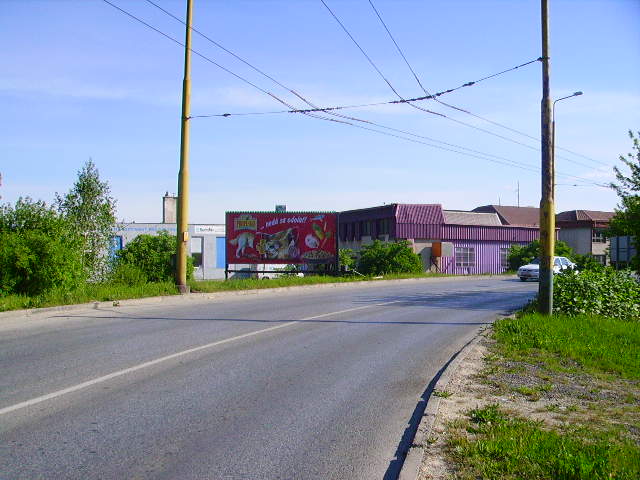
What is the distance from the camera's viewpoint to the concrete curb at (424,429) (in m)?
4.52

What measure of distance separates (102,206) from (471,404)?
24451 mm

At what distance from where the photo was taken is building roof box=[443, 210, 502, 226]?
49.8m

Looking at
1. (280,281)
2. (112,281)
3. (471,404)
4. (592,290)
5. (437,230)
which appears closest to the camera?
(471,404)

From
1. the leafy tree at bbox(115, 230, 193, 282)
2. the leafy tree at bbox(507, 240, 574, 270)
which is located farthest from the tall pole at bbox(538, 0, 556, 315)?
the leafy tree at bbox(507, 240, 574, 270)

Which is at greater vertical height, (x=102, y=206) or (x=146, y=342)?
(x=102, y=206)

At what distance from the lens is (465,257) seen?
50062mm

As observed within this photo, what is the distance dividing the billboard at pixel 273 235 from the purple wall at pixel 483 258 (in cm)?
2276

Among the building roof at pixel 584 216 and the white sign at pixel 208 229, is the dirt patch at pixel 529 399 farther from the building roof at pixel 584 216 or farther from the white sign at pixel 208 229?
the building roof at pixel 584 216

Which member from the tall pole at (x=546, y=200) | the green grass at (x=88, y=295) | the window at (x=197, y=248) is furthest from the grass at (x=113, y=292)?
the window at (x=197, y=248)

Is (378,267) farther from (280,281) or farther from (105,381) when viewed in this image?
(105,381)

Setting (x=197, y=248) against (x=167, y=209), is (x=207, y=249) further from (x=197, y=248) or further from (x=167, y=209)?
(x=167, y=209)

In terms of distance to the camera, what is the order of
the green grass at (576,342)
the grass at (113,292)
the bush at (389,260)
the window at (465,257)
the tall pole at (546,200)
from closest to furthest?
the green grass at (576,342) < the tall pole at (546,200) < the grass at (113,292) < the bush at (389,260) < the window at (465,257)

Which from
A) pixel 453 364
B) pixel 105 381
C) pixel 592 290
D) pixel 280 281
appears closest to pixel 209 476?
pixel 105 381

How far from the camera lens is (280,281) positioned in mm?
25406
